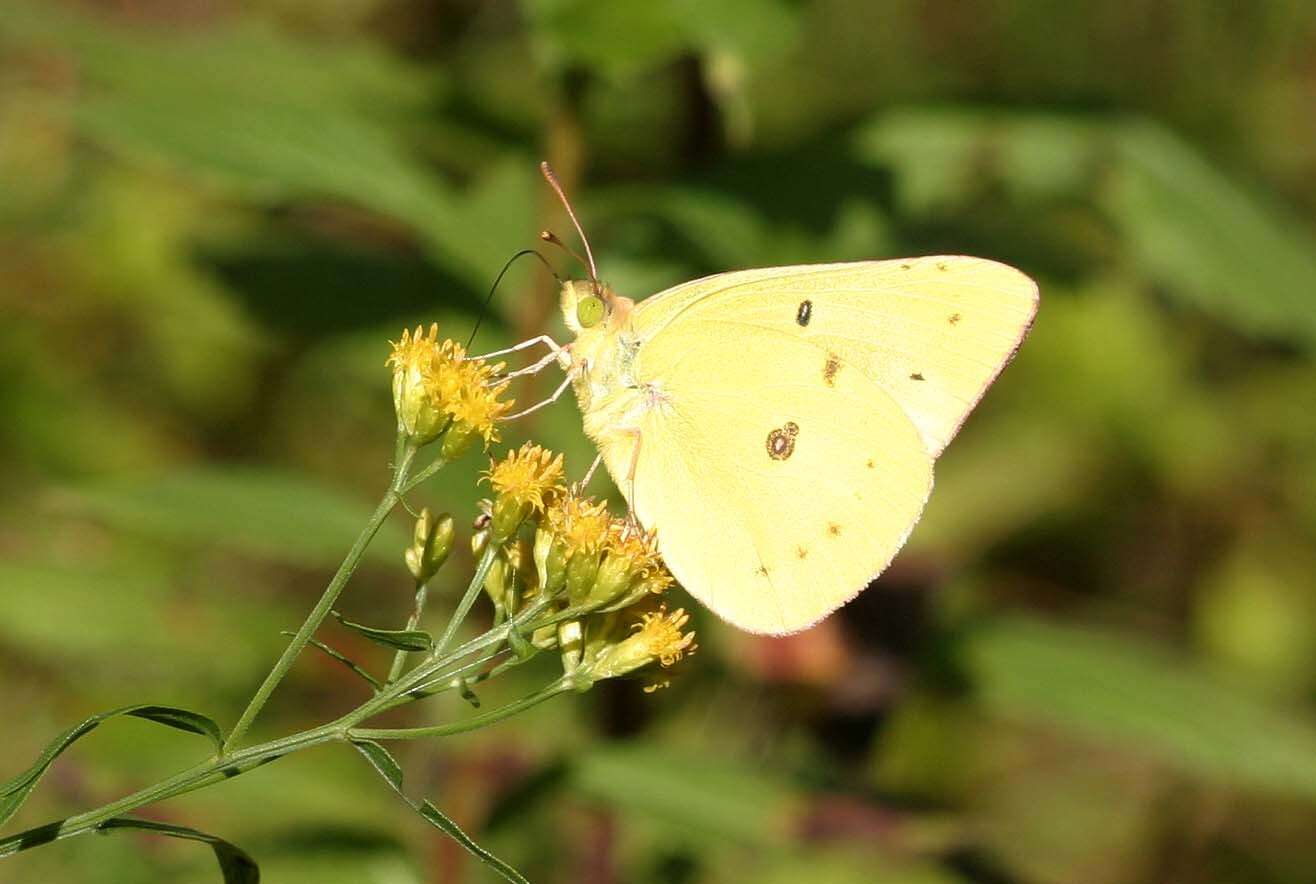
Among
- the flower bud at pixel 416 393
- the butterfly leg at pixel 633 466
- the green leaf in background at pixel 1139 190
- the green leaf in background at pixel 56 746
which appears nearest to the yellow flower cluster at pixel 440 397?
the flower bud at pixel 416 393

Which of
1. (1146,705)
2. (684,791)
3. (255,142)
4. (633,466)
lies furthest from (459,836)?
(1146,705)

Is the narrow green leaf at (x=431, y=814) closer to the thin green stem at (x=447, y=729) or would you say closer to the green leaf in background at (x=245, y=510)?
the thin green stem at (x=447, y=729)

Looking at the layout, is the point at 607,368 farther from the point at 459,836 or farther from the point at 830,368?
the point at 459,836

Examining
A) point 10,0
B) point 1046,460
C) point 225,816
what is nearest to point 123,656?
point 225,816

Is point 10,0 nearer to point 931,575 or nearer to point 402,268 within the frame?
point 402,268

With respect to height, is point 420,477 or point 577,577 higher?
point 420,477
